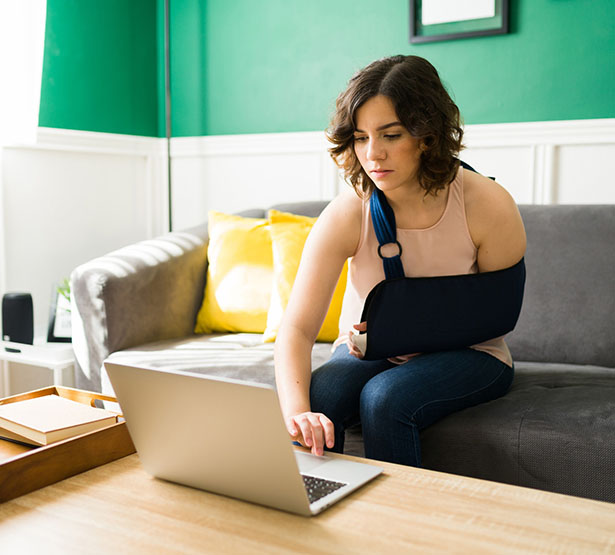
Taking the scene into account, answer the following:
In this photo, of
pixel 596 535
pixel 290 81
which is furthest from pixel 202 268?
pixel 596 535

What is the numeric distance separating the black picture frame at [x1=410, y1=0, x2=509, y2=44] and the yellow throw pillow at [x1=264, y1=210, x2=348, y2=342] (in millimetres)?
851

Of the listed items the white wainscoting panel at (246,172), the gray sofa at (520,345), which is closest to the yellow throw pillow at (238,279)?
the gray sofa at (520,345)

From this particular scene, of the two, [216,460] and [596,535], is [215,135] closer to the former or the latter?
[216,460]

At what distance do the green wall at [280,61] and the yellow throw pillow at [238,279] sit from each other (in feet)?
2.32

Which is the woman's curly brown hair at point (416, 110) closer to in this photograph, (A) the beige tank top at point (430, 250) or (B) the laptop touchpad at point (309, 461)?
(A) the beige tank top at point (430, 250)

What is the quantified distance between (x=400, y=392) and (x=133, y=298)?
1.05 m

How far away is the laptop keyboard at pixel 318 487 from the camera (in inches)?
35.6

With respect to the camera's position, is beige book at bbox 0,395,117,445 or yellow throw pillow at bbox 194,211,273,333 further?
yellow throw pillow at bbox 194,211,273,333

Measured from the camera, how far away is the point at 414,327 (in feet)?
4.68

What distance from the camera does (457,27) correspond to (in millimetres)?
2451

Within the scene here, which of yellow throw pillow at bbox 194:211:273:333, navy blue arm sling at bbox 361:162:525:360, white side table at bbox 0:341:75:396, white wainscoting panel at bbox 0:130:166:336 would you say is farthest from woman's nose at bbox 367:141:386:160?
white wainscoting panel at bbox 0:130:166:336

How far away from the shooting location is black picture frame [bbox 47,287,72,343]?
8.06ft

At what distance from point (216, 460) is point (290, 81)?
7.15 ft

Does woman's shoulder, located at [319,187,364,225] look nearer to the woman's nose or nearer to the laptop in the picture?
the woman's nose
